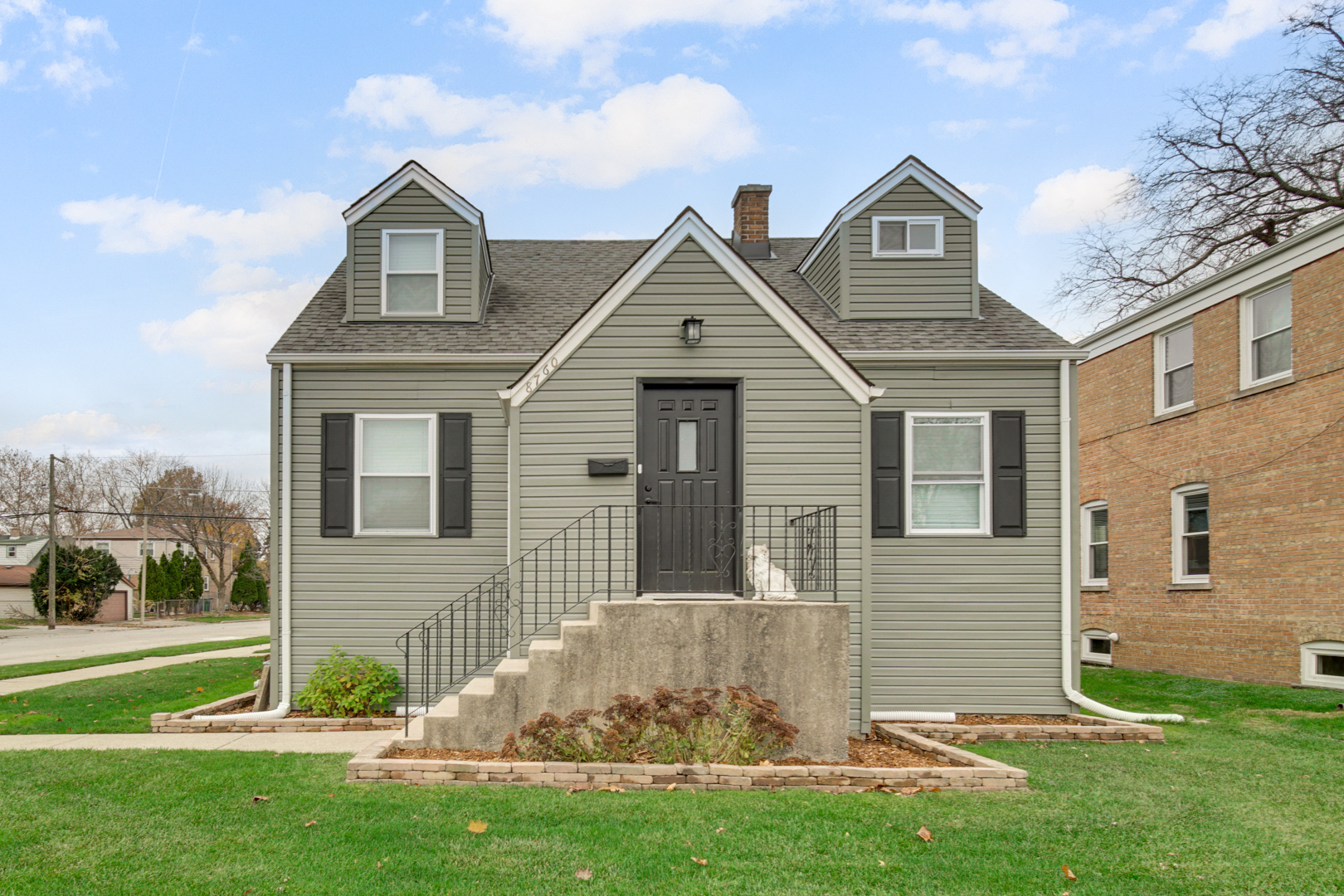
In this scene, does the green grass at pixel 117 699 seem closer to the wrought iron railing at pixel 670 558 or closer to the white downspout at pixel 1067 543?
the wrought iron railing at pixel 670 558

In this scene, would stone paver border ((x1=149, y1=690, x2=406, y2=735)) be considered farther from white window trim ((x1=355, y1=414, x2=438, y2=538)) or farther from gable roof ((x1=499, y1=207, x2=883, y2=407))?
gable roof ((x1=499, y1=207, x2=883, y2=407))

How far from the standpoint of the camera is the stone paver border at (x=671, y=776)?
6219mm

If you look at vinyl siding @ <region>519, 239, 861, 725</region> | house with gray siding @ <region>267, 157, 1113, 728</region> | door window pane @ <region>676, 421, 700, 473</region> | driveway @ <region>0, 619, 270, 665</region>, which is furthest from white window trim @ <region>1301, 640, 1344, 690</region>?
driveway @ <region>0, 619, 270, 665</region>

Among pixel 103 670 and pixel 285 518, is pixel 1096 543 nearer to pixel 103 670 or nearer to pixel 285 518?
pixel 285 518

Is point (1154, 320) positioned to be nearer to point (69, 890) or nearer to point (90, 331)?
point (69, 890)

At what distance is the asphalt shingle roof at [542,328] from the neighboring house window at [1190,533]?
16.3ft

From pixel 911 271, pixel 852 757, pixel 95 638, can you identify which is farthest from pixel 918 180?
pixel 95 638

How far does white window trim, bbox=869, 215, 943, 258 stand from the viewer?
35.0 feet

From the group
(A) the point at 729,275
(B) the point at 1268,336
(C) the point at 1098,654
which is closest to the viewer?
(A) the point at 729,275

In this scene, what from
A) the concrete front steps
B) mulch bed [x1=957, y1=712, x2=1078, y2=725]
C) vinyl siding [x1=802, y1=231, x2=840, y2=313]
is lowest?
mulch bed [x1=957, y1=712, x2=1078, y2=725]

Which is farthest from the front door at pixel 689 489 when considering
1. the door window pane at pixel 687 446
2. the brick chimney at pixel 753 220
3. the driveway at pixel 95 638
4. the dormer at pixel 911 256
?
the driveway at pixel 95 638

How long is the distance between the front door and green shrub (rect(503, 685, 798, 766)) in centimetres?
175

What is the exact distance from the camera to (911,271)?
35.0ft

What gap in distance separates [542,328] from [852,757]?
5.97 metres
